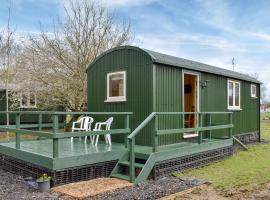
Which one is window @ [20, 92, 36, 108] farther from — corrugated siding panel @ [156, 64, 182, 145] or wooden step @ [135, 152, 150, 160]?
wooden step @ [135, 152, 150, 160]

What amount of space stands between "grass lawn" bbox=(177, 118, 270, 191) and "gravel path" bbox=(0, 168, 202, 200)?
581 mm

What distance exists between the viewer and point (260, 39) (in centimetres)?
1864

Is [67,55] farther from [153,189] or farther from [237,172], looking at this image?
[153,189]

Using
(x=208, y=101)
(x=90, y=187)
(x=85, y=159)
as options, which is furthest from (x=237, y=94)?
(x=90, y=187)

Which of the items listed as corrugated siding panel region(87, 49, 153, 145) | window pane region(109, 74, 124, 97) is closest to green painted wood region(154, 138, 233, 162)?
corrugated siding panel region(87, 49, 153, 145)

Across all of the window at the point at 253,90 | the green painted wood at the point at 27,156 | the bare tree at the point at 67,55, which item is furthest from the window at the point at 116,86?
the window at the point at 253,90

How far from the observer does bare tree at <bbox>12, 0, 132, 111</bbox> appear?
1423 centimetres

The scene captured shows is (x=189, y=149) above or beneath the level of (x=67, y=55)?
beneath

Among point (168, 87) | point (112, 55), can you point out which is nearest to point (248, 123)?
point (168, 87)

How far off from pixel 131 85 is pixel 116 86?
0.68 metres

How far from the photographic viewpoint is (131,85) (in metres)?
7.94

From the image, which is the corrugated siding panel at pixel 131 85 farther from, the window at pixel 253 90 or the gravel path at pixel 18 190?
the window at pixel 253 90

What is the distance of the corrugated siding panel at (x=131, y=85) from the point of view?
754cm

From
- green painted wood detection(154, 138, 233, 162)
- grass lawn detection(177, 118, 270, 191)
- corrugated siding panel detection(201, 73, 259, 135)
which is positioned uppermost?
corrugated siding panel detection(201, 73, 259, 135)
